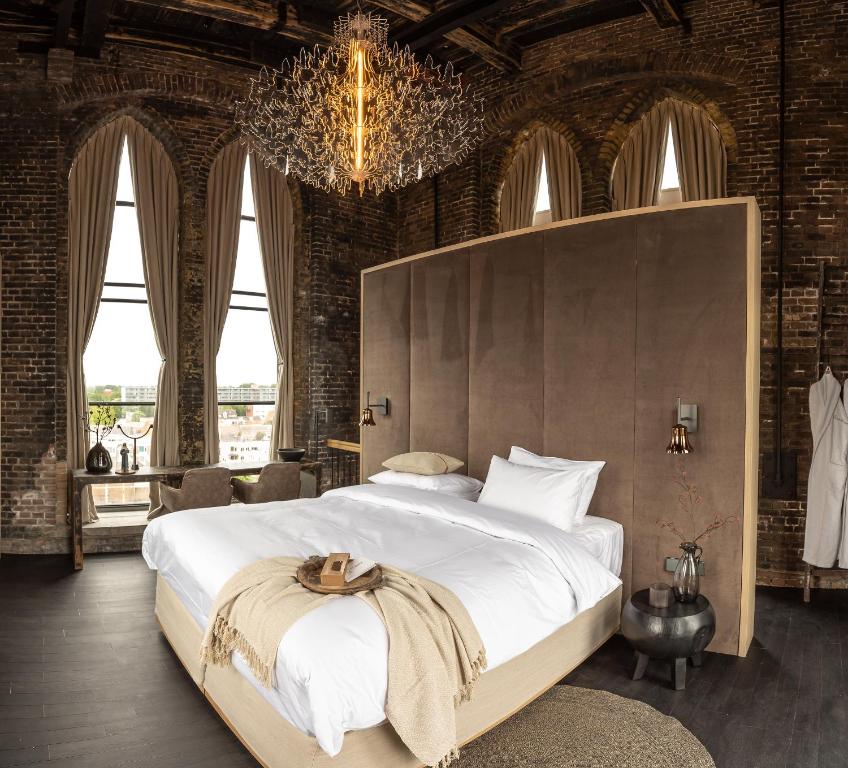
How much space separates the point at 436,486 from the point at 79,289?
413 centimetres

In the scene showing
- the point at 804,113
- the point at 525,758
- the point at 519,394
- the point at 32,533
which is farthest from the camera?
the point at 32,533

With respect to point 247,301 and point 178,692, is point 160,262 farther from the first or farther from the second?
point 178,692

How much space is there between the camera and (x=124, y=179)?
656 cm

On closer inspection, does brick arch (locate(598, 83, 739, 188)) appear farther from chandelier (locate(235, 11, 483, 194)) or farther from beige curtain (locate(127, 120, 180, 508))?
beige curtain (locate(127, 120, 180, 508))

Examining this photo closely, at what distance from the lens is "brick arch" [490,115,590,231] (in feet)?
21.2

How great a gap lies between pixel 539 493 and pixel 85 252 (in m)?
5.06

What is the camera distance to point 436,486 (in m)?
4.79

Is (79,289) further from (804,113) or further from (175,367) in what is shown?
(804,113)

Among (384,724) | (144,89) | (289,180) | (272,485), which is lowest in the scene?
(384,724)

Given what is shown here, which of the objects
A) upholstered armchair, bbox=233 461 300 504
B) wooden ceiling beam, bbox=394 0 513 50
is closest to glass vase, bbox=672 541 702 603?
upholstered armchair, bbox=233 461 300 504

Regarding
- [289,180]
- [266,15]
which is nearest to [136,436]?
[289,180]

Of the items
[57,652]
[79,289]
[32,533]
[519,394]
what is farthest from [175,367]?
[519,394]

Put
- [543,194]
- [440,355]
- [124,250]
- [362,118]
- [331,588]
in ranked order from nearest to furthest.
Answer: [331,588]
[362,118]
[440,355]
[124,250]
[543,194]

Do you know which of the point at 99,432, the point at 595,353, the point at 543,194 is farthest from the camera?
the point at 543,194
